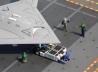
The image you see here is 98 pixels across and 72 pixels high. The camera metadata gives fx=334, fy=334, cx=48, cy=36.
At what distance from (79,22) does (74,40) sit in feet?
15.9

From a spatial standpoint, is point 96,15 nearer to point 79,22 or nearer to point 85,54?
point 79,22

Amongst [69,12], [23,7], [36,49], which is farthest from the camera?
[69,12]

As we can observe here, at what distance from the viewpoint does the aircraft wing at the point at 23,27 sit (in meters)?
48.5

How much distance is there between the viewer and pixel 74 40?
5322 centimetres

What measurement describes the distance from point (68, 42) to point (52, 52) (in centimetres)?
436

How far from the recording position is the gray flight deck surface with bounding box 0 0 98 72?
48.8 meters

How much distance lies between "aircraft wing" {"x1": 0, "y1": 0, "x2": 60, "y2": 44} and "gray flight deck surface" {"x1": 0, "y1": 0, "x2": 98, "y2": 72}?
11.0 feet

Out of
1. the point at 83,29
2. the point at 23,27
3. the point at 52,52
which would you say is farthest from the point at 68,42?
the point at 23,27

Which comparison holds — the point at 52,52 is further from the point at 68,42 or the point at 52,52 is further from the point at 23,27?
the point at 23,27

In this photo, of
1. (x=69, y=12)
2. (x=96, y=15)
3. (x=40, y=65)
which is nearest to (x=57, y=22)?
(x=69, y=12)

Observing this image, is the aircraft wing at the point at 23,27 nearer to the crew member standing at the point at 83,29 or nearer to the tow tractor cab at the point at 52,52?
the tow tractor cab at the point at 52,52

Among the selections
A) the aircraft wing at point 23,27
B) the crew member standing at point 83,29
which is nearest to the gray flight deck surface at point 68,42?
the crew member standing at point 83,29

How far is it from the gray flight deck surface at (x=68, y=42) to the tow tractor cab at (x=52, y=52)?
2.53 feet

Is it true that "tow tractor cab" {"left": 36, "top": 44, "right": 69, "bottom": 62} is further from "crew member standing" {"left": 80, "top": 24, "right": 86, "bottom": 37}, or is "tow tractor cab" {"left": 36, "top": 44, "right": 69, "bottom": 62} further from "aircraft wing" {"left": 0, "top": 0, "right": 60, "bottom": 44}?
"crew member standing" {"left": 80, "top": 24, "right": 86, "bottom": 37}
